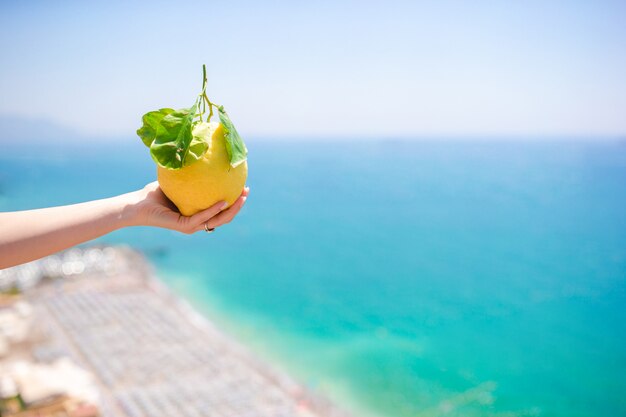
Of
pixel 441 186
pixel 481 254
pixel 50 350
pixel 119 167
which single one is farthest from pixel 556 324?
pixel 119 167

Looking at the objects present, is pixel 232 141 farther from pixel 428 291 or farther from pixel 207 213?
pixel 428 291

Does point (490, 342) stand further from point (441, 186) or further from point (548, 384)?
point (441, 186)

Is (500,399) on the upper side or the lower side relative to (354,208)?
lower

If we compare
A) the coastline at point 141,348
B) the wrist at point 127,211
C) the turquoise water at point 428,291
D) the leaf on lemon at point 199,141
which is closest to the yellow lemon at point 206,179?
the leaf on lemon at point 199,141

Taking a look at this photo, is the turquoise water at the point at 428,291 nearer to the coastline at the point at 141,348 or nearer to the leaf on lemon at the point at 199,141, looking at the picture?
the coastline at the point at 141,348

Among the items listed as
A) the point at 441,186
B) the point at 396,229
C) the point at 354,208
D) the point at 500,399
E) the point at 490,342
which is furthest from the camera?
the point at 441,186

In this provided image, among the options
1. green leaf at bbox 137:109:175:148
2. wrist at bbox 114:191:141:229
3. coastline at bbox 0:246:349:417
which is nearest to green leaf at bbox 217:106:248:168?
green leaf at bbox 137:109:175:148

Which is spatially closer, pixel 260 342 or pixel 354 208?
→ pixel 260 342
